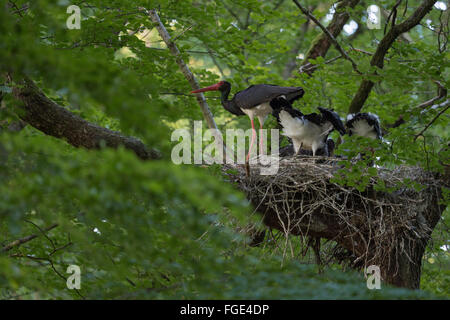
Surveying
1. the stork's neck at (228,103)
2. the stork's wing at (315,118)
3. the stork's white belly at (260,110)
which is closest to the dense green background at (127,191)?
the stork's wing at (315,118)

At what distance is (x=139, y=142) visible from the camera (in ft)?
16.7

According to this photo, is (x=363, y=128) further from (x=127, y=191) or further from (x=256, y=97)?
(x=127, y=191)

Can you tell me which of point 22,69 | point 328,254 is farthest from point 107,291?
point 328,254

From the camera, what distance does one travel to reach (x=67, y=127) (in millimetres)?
5008

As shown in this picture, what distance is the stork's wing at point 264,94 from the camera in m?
6.51

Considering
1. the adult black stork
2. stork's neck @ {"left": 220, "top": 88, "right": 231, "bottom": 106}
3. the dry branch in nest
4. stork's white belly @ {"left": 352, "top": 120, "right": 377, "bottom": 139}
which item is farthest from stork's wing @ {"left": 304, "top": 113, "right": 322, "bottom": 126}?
stork's neck @ {"left": 220, "top": 88, "right": 231, "bottom": 106}

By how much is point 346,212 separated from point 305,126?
Result: 4.70ft

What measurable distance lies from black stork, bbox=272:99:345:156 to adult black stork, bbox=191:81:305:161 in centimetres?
14

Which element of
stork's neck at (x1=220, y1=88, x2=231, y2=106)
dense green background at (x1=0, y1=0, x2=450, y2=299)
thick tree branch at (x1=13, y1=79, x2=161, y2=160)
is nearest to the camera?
dense green background at (x1=0, y1=0, x2=450, y2=299)

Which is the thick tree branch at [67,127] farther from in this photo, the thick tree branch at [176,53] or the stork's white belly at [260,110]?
the stork's white belly at [260,110]

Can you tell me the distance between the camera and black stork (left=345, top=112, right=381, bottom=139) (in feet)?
20.9

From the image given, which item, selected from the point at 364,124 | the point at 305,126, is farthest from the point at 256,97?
the point at 364,124

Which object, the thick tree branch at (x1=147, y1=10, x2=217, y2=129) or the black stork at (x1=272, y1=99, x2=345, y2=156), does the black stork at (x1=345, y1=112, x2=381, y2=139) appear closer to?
the black stork at (x1=272, y1=99, x2=345, y2=156)

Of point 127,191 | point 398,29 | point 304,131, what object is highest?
point 398,29
